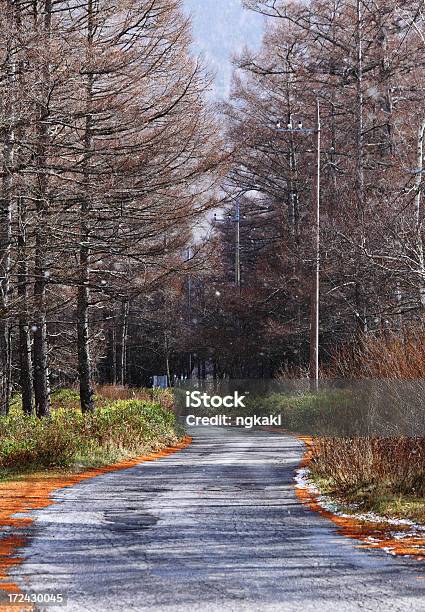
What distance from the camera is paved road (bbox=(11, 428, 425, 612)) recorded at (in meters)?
5.46

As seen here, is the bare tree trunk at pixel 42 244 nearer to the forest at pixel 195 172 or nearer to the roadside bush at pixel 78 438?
the forest at pixel 195 172

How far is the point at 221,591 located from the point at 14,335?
84.7ft

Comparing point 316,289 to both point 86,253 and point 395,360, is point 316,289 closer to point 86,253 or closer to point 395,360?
point 86,253

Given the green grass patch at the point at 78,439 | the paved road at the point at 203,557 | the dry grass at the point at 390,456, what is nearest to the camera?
the paved road at the point at 203,557

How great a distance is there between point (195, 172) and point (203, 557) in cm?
1287

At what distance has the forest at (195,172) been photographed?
50.8 feet

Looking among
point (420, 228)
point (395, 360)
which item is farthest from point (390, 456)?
point (420, 228)

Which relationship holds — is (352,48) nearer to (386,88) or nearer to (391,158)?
(386,88)

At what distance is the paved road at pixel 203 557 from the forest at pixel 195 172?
2865 mm

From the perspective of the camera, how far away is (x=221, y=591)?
5.64 meters

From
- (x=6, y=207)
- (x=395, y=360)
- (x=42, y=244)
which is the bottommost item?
(x=395, y=360)

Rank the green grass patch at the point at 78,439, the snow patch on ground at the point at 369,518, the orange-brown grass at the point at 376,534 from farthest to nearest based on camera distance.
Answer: the green grass patch at the point at 78,439 < the snow patch on ground at the point at 369,518 < the orange-brown grass at the point at 376,534

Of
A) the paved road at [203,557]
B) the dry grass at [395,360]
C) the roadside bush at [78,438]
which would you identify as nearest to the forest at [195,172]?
the dry grass at [395,360]

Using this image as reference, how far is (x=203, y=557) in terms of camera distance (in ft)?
22.1
